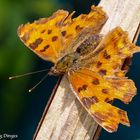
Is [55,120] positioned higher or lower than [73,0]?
lower

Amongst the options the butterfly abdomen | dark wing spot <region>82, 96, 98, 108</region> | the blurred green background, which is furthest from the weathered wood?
the blurred green background

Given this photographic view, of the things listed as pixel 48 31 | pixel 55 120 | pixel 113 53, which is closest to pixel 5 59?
pixel 48 31

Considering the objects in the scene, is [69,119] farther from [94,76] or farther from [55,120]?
[94,76]

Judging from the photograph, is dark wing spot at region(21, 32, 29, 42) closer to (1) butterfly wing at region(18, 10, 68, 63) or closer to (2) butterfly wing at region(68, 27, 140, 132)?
(1) butterfly wing at region(18, 10, 68, 63)

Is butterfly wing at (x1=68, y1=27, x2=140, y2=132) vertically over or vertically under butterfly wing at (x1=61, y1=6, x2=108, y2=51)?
under

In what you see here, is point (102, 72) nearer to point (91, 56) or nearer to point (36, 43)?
point (91, 56)
